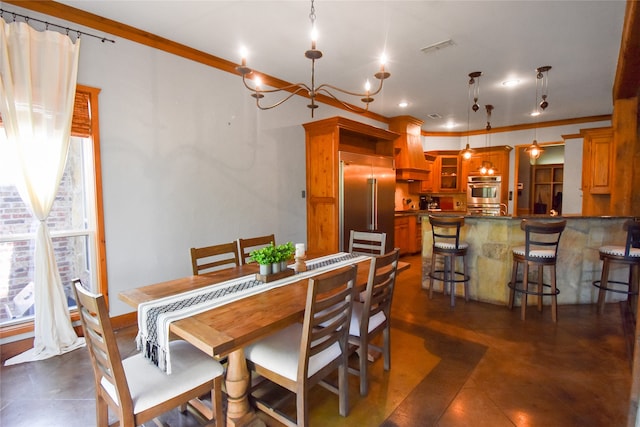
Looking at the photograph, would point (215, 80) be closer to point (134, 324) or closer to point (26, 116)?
point (26, 116)

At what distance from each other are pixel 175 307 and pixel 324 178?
3.20m

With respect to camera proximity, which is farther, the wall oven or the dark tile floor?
the wall oven

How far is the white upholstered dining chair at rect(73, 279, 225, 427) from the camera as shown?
132 cm

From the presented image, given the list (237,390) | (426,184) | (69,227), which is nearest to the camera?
(237,390)

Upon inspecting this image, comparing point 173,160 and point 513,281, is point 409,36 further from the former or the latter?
point 513,281

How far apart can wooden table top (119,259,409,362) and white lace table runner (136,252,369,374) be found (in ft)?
0.18

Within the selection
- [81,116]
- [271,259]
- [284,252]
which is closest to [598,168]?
[284,252]

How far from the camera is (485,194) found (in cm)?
712

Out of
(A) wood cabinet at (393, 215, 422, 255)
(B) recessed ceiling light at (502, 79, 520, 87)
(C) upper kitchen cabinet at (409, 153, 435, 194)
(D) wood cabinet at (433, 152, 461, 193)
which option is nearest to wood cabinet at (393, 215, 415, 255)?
(A) wood cabinet at (393, 215, 422, 255)

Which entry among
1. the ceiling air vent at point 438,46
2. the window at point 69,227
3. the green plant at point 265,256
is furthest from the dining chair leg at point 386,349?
the ceiling air vent at point 438,46

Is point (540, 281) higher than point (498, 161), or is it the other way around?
point (498, 161)

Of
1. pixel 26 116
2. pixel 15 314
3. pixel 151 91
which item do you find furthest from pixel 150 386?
pixel 151 91

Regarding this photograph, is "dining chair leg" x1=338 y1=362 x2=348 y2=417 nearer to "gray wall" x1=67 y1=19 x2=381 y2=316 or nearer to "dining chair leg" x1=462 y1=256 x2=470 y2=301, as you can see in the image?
"gray wall" x1=67 y1=19 x2=381 y2=316

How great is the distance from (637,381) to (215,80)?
13.4 feet
